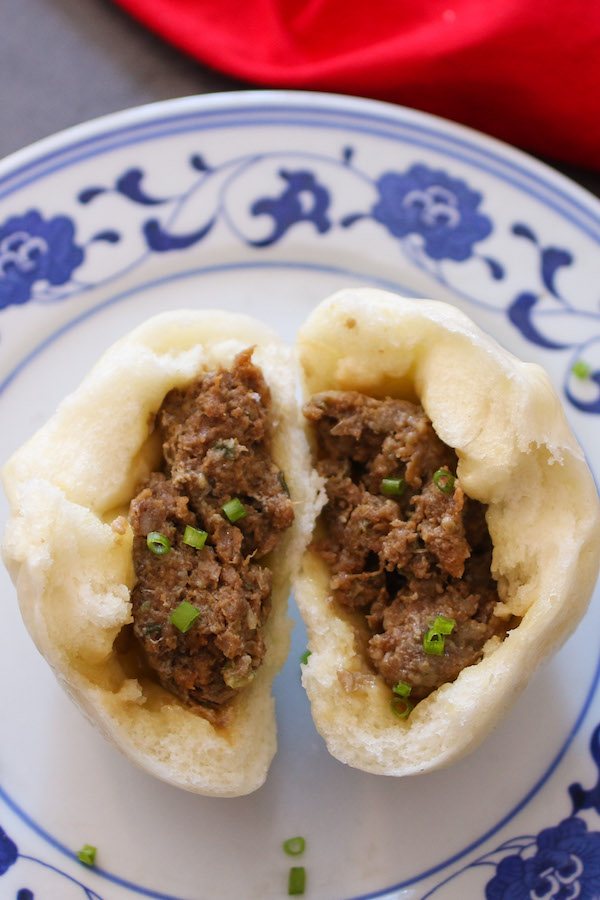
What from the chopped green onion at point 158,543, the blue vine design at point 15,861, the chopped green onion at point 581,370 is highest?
the chopped green onion at point 581,370

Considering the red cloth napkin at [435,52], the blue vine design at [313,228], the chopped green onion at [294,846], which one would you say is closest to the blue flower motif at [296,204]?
the blue vine design at [313,228]

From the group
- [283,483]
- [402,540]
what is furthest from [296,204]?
[402,540]

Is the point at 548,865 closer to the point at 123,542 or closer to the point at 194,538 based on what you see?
the point at 194,538

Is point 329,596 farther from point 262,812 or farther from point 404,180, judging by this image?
point 404,180

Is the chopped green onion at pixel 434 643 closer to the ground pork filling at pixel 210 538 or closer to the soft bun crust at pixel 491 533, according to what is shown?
the soft bun crust at pixel 491 533

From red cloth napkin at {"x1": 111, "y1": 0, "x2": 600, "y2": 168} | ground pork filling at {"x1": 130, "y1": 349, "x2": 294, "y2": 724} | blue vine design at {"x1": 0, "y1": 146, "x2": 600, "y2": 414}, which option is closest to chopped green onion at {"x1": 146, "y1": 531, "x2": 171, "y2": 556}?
ground pork filling at {"x1": 130, "y1": 349, "x2": 294, "y2": 724}
